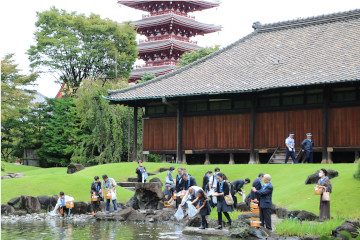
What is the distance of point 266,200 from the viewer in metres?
16.9

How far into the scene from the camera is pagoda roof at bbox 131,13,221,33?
66.8 meters

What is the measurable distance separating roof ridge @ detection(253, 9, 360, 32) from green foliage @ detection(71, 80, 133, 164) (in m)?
14.0

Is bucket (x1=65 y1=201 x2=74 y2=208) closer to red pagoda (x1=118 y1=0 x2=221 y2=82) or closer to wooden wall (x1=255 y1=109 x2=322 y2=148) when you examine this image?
wooden wall (x1=255 y1=109 x2=322 y2=148)

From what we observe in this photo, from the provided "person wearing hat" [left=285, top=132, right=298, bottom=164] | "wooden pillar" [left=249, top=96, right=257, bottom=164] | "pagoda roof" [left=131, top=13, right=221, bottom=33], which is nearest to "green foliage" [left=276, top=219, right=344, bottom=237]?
"person wearing hat" [left=285, top=132, right=298, bottom=164]

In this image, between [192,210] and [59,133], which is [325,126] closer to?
[192,210]

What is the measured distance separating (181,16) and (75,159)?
27.4 m

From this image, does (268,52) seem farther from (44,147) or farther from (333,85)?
(44,147)

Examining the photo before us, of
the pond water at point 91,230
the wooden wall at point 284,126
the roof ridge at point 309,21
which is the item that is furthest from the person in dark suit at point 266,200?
the roof ridge at point 309,21

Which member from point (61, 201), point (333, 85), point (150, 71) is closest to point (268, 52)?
point (333, 85)

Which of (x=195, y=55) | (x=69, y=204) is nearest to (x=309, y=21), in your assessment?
(x=195, y=55)

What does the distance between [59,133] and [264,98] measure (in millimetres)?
27116

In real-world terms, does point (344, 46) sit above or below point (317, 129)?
above

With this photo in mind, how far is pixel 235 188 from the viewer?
23594mm

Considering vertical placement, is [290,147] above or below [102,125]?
below
